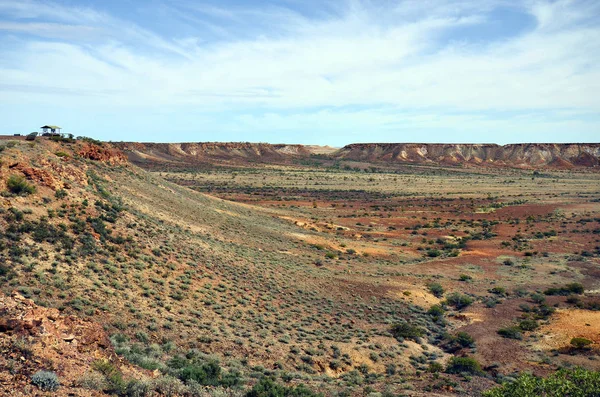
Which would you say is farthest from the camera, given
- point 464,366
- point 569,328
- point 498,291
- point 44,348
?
point 498,291

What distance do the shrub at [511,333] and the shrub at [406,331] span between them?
4.29 m

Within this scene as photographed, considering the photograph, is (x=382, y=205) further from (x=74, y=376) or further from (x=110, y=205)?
(x=74, y=376)

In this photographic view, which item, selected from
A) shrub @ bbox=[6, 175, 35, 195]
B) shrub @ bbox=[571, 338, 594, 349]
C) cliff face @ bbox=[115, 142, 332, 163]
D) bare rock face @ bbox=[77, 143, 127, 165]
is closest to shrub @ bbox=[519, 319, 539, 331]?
shrub @ bbox=[571, 338, 594, 349]

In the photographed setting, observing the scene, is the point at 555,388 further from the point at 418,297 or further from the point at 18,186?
the point at 18,186

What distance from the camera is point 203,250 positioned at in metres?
28.5

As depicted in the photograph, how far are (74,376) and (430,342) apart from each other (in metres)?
18.1

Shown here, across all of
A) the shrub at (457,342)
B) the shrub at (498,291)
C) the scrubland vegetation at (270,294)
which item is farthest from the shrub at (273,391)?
the shrub at (498,291)

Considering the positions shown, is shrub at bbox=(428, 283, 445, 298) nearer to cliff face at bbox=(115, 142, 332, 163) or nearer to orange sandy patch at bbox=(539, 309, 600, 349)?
orange sandy patch at bbox=(539, 309, 600, 349)

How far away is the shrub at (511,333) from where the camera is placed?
22608 mm

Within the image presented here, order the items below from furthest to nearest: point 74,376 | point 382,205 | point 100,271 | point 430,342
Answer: point 382,205 → point 430,342 → point 100,271 → point 74,376

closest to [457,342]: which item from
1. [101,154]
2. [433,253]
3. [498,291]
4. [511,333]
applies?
[511,333]

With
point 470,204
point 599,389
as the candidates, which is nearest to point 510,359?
point 599,389

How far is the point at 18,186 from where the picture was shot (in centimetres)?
2184

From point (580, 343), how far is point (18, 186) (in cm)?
2975
